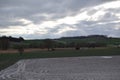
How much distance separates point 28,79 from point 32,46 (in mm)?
77451

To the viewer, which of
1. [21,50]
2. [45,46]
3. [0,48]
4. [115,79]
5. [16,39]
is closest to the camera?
[115,79]

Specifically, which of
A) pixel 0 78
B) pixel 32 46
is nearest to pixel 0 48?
pixel 32 46

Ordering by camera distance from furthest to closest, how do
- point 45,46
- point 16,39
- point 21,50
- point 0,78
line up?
point 16,39 → point 45,46 → point 21,50 → point 0,78

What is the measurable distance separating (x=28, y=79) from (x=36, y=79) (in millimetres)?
513

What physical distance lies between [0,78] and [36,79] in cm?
269

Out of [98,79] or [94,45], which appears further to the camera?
[94,45]

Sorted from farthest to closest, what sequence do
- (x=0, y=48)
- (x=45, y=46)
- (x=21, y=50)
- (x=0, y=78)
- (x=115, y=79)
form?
(x=45, y=46), (x=0, y=48), (x=21, y=50), (x=0, y=78), (x=115, y=79)

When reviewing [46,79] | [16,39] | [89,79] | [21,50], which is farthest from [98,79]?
[16,39]

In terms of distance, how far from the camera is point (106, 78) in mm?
20531

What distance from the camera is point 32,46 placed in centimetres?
9781

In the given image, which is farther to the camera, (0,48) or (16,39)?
(16,39)

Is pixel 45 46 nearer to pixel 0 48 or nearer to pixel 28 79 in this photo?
pixel 0 48

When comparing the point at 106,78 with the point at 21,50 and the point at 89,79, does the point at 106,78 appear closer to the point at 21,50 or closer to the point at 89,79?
the point at 89,79

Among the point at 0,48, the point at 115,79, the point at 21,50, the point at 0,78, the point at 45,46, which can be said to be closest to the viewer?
the point at 115,79
